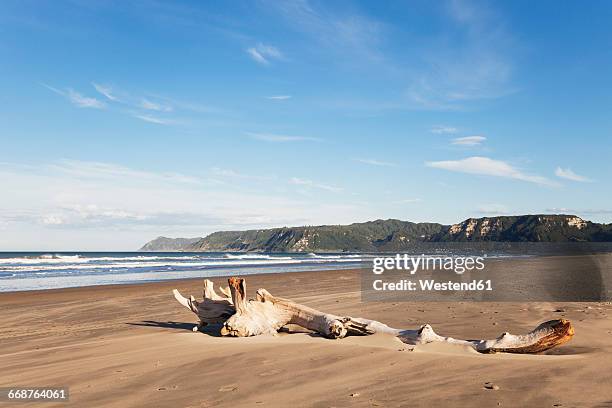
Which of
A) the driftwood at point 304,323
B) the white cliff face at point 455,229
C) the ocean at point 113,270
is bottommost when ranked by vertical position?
the ocean at point 113,270

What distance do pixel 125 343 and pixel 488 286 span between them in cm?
1295

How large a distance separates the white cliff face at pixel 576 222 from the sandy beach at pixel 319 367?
10862 centimetres

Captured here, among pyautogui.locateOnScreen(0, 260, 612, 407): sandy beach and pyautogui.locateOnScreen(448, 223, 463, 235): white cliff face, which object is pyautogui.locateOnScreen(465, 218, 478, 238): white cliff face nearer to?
pyautogui.locateOnScreen(448, 223, 463, 235): white cliff face

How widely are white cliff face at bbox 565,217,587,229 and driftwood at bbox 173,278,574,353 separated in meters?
114

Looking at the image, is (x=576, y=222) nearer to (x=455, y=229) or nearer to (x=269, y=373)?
(x=455, y=229)

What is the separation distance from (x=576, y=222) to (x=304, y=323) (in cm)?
11817

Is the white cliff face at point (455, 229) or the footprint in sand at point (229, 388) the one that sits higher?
the white cliff face at point (455, 229)

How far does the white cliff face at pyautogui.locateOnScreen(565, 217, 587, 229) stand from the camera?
107 meters

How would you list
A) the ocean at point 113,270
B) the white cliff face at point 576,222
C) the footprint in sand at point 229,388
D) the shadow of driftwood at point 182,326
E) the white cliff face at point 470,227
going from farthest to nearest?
the white cliff face at point 470,227
the white cliff face at point 576,222
the ocean at point 113,270
the shadow of driftwood at point 182,326
the footprint in sand at point 229,388

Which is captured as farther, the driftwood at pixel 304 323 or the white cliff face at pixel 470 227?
the white cliff face at pixel 470 227

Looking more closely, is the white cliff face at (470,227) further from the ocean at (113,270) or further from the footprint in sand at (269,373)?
the footprint in sand at (269,373)

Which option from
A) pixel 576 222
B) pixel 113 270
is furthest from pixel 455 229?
pixel 113 270

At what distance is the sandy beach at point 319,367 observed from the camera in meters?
4.85

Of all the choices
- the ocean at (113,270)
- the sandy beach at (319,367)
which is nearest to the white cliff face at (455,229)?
the ocean at (113,270)
